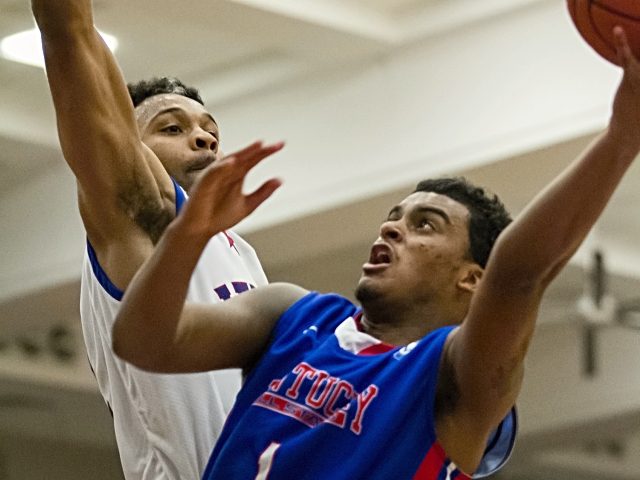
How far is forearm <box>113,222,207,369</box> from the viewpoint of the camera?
2.28 m

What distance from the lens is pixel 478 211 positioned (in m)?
2.93

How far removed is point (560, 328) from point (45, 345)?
11.6 ft

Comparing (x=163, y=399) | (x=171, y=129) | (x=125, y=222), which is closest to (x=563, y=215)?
(x=125, y=222)

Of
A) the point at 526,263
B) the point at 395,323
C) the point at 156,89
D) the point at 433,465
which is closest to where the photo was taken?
the point at 526,263

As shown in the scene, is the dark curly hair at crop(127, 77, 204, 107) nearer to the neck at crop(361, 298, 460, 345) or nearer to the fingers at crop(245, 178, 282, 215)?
the neck at crop(361, 298, 460, 345)

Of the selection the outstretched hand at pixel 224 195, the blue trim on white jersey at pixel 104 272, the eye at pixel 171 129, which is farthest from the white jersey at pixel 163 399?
the outstretched hand at pixel 224 195

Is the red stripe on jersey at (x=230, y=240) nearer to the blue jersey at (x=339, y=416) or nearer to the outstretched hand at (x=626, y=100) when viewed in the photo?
the blue jersey at (x=339, y=416)

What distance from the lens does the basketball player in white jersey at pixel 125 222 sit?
2.83 m

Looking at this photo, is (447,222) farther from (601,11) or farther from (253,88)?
(253,88)

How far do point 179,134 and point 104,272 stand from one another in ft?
1.74

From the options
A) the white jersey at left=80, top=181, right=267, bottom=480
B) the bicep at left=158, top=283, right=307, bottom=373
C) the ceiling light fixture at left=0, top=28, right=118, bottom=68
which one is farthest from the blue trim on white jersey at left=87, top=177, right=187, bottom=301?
the ceiling light fixture at left=0, top=28, right=118, bottom=68

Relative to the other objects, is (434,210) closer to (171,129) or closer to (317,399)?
(317,399)

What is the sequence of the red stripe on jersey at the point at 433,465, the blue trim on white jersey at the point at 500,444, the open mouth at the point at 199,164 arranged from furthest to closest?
the open mouth at the point at 199,164 < the blue trim on white jersey at the point at 500,444 < the red stripe on jersey at the point at 433,465

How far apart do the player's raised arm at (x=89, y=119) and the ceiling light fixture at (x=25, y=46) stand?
399cm
